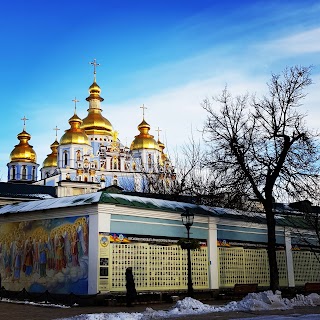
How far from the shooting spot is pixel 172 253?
68.0 feet

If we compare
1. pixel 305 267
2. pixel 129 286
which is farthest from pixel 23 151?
pixel 129 286

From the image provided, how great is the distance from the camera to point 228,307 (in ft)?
51.2

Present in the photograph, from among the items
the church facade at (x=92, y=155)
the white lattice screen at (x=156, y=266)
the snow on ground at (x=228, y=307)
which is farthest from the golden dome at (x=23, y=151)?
the snow on ground at (x=228, y=307)

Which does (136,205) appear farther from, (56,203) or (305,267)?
(305,267)

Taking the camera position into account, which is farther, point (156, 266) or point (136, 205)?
point (156, 266)

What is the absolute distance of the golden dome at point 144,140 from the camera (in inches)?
3305

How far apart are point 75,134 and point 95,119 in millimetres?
8080

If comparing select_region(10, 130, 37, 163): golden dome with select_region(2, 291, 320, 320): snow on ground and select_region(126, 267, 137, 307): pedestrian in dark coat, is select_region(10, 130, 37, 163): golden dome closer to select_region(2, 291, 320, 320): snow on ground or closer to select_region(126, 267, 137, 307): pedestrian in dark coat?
select_region(126, 267, 137, 307): pedestrian in dark coat

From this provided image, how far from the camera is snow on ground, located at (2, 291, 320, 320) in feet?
41.7

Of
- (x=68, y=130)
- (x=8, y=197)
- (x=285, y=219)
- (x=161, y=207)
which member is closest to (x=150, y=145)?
(x=68, y=130)

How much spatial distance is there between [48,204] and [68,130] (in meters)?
58.6

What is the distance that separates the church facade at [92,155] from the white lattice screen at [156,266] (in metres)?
52.0

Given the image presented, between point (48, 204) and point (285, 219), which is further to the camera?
point (285, 219)

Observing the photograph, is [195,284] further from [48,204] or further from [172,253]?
[48,204]
